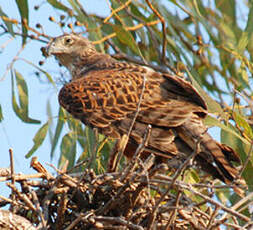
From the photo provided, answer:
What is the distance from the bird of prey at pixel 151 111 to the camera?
4.84 metres

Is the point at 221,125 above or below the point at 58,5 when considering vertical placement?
below

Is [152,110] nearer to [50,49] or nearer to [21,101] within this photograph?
[21,101]

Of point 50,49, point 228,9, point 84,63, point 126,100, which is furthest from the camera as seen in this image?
point 84,63

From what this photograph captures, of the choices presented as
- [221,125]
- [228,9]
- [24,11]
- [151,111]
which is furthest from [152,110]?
[24,11]

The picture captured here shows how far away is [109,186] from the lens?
429cm

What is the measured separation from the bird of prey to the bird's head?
38.9 inches

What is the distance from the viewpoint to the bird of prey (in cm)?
484

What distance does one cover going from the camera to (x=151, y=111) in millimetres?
5172

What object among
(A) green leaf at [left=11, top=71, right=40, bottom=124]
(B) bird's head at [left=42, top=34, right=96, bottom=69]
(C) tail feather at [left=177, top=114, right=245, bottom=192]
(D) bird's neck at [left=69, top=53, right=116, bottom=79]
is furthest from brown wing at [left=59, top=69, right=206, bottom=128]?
(B) bird's head at [left=42, top=34, right=96, bottom=69]

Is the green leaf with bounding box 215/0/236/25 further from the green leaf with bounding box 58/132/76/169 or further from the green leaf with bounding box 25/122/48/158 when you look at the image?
the green leaf with bounding box 25/122/48/158

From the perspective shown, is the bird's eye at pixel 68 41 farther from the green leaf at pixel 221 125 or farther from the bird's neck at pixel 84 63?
the green leaf at pixel 221 125

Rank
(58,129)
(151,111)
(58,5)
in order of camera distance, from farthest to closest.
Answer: (58,5), (58,129), (151,111)

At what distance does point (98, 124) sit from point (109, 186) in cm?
96

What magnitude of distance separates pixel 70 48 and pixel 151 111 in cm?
190
